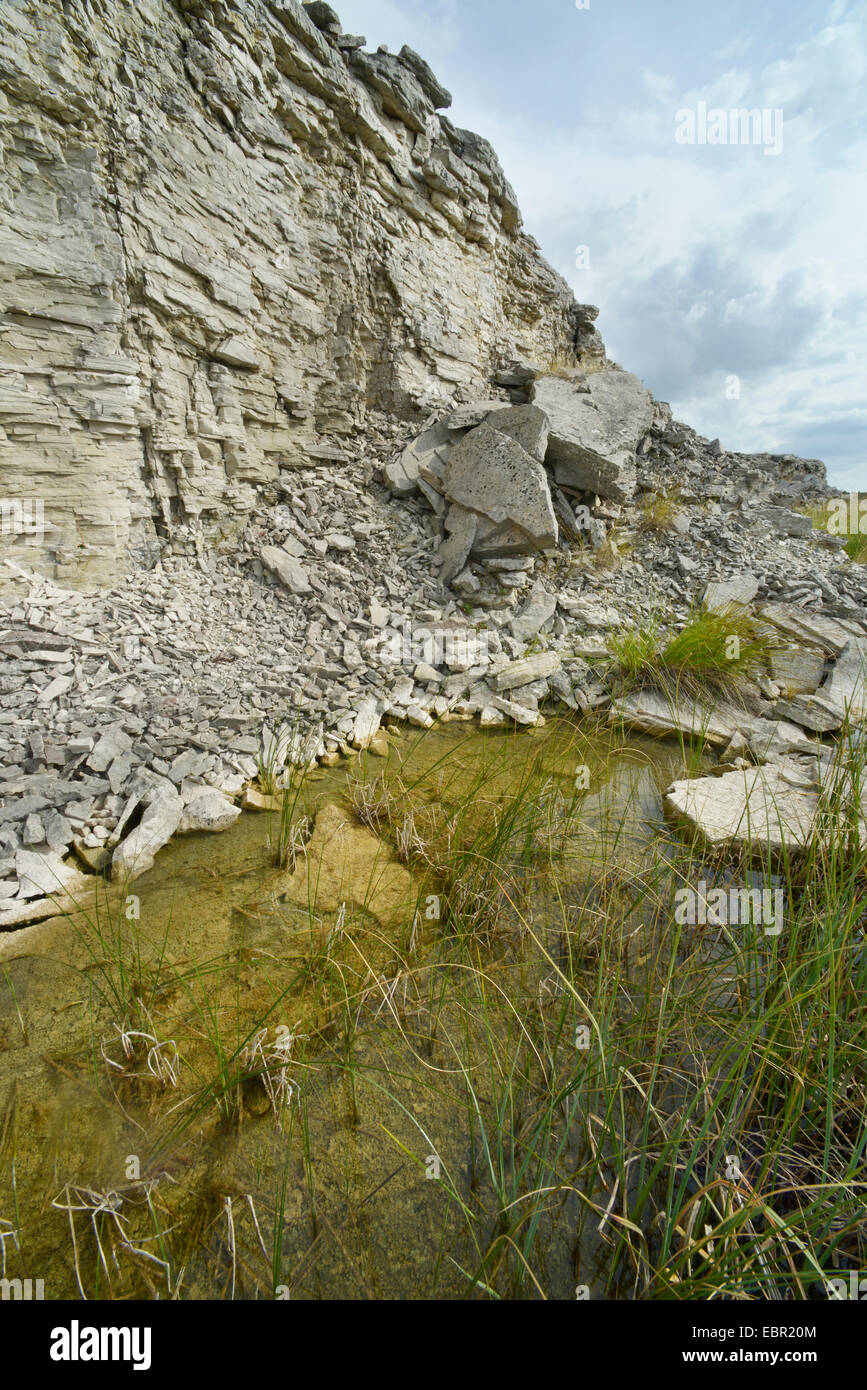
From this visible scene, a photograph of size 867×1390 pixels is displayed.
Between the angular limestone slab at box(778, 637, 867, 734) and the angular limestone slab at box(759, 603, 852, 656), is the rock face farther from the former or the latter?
the angular limestone slab at box(778, 637, 867, 734)

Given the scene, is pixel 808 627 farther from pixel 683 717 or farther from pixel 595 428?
pixel 595 428

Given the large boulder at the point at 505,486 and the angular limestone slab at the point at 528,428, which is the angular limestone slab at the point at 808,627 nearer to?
the large boulder at the point at 505,486

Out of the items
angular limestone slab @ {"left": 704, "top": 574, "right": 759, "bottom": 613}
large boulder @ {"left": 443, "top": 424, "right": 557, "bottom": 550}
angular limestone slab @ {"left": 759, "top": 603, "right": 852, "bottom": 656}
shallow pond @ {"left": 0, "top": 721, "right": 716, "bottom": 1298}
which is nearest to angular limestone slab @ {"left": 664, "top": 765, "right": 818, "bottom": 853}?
shallow pond @ {"left": 0, "top": 721, "right": 716, "bottom": 1298}

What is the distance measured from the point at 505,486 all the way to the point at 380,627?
266 cm

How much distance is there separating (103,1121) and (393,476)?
305 inches

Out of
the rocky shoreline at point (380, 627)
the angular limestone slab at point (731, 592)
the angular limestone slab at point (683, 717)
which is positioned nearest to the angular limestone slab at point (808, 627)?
the rocky shoreline at point (380, 627)

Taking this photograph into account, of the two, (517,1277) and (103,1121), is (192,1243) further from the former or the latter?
(517,1277)

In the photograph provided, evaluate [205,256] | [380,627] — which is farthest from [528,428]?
[205,256]

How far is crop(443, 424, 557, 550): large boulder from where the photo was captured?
22.6 feet

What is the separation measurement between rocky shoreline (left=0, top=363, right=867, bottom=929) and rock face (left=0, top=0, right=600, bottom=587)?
0.76m

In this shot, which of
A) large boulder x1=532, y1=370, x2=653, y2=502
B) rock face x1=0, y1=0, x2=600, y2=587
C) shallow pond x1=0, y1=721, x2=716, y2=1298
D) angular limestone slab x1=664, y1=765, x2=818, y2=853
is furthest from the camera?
large boulder x1=532, y1=370, x2=653, y2=502

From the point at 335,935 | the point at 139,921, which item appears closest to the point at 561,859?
the point at 335,935

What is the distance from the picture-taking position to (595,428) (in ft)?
26.7

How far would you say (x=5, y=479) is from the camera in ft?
17.5
